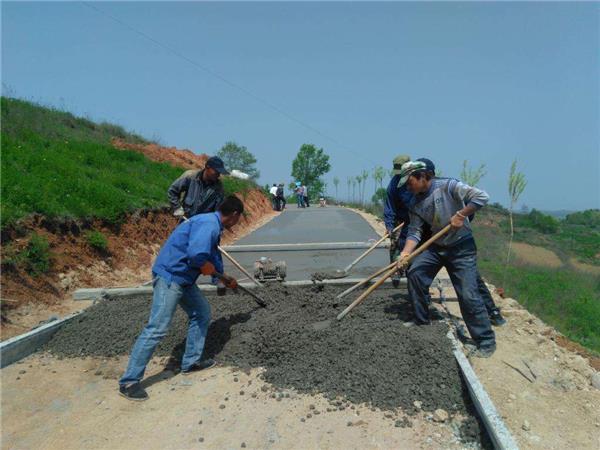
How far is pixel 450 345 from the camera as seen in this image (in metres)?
3.74

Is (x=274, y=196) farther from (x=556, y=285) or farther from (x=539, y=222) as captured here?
(x=539, y=222)

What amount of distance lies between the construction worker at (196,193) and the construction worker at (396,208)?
213cm

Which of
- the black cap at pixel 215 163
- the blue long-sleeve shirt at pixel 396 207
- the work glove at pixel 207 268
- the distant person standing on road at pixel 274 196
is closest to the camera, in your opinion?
the work glove at pixel 207 268

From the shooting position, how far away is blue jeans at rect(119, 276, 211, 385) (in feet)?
11.2

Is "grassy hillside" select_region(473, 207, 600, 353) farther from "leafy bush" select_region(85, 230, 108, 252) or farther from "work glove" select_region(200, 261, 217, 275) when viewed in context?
"leafy bush" select_region(85, 230, 108, 252)

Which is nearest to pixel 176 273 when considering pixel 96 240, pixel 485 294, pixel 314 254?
pixel 485 294

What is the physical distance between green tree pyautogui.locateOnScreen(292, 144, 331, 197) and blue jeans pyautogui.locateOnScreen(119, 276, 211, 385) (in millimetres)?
58927

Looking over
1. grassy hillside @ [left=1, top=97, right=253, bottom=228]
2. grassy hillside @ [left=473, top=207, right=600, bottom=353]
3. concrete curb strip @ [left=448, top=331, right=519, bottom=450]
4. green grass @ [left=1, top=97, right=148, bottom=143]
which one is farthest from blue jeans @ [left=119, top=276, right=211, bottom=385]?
green grass @ [left=1, top=97, right=148, bottom=143]

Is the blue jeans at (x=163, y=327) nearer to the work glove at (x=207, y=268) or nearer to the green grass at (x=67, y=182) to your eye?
the work glove at (x=207, y=268)

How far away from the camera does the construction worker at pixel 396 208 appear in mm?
5270

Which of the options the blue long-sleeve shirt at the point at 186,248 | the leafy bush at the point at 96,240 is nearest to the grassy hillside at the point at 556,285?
Answer: the blue long-sleeve shirt at the point at 186,248

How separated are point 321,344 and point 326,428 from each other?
3.31 ft

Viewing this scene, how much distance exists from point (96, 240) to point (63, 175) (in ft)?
6.49

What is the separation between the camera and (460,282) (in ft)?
13.2
